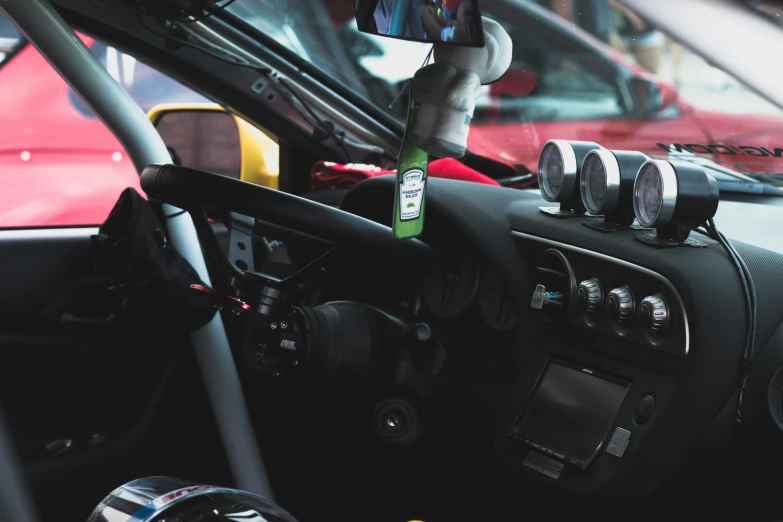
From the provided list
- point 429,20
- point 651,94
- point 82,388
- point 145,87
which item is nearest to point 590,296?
point 429,20

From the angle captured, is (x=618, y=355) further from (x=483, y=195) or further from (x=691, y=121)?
(x=691, y=121)

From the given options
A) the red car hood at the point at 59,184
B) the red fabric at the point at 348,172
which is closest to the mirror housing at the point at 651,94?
the red fabric at the point at 348,172

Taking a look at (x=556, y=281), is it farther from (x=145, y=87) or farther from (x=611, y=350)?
(x=145, y=87)

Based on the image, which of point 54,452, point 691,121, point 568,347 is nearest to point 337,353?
point 568,347

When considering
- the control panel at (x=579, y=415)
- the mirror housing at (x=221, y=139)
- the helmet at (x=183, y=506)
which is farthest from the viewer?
the mirror housing at (x=221, y=139)

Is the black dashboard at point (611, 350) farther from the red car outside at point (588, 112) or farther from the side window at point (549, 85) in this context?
the side window at point (549, 85)

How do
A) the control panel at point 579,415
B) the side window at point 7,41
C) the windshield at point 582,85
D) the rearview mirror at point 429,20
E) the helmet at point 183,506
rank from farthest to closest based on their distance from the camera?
1. the side window at point 7,41
2. the windshield at point 582,85
3. the control panel at point 579,415
4. the rearview mirror at point 429,20
5. the helmet at point 183,506

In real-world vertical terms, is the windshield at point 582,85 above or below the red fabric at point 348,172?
above

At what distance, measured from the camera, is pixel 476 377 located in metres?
1.75

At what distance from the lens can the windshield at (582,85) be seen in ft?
6.13

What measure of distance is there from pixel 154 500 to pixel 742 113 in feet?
5.29

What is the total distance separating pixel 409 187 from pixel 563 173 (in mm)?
537

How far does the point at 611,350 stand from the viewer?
59.4 inches

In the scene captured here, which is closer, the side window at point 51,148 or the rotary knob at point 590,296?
the rotary knob at point 590,296
